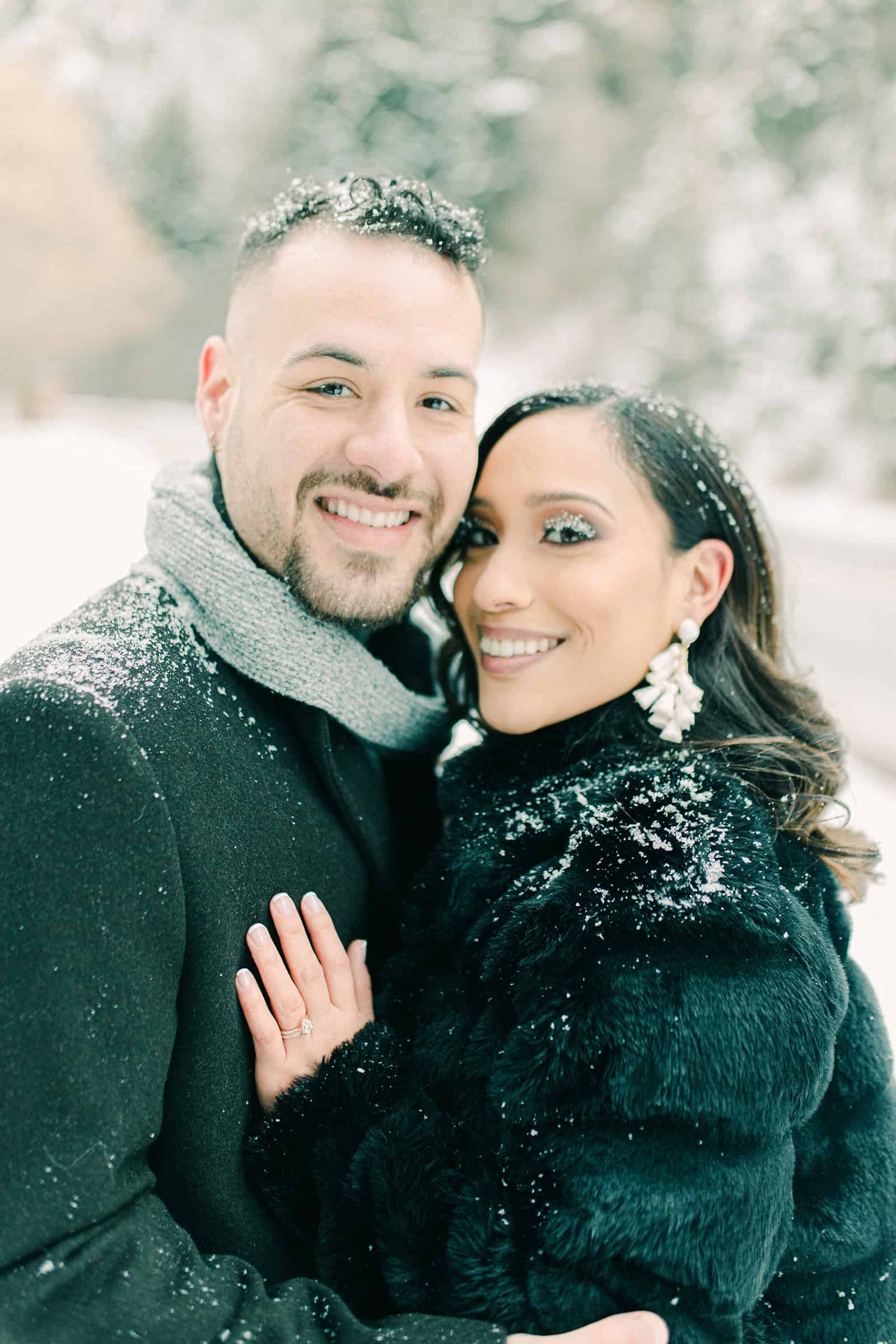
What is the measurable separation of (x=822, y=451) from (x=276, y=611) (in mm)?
19466

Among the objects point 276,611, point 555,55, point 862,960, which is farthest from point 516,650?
point 555,55

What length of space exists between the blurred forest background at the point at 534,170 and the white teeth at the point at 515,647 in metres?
18.0

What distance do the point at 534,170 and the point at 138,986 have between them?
3165 cm

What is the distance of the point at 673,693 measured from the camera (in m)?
1.87

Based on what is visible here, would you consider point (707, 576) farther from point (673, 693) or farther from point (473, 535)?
point (473, 535)

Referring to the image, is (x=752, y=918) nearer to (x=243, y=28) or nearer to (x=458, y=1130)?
(x=458, y=1130)

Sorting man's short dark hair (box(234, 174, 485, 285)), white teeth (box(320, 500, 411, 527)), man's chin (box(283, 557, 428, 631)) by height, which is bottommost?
man's chin (box(283, 557, 428, 631))

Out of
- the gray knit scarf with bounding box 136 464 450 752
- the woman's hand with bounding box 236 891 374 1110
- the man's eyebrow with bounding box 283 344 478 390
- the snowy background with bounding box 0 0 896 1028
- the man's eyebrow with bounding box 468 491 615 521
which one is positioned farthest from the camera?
the snowy background with bounding box 0 0 896 1028

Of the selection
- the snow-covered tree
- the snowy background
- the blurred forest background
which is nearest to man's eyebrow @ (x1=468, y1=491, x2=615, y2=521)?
the snowy background

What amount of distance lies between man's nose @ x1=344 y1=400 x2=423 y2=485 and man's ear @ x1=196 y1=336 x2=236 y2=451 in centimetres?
32

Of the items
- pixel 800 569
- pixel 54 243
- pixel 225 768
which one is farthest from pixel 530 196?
pixel 225 768

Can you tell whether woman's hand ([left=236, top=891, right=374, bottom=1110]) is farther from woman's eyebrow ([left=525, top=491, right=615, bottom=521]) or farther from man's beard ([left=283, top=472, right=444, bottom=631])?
woman's eyebrow ([left=525, top=491, right=615, bottom=521])

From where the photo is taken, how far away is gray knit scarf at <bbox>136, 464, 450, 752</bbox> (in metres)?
1.62

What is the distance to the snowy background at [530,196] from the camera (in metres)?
18.6
